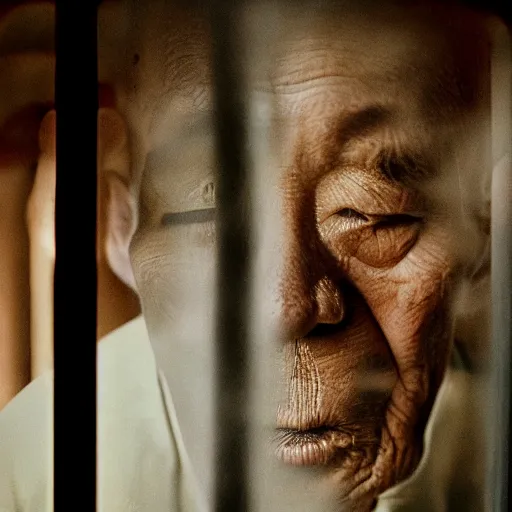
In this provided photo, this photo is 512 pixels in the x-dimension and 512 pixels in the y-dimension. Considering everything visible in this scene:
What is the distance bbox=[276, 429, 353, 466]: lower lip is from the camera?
40.2 inches

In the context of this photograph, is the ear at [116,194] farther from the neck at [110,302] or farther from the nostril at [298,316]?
the nostril at [298,316]

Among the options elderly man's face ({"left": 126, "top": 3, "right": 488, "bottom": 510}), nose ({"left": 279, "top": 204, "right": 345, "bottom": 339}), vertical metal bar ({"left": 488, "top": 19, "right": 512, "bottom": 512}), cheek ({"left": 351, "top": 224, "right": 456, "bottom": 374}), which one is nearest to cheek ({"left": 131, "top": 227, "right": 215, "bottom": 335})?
elderly man's face ({"left": 126, "top": 3, "right": 488, "bottom": 510})

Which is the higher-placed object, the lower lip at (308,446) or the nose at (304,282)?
the nose at (304,282)

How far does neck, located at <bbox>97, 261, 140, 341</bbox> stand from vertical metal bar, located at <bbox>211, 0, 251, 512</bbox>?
0.44 ft

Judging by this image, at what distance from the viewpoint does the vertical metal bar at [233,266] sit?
1013mm

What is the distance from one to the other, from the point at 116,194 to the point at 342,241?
33cm

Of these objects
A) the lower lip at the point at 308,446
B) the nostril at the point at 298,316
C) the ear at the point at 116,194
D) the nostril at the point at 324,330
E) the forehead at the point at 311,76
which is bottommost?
the lower lip at the point at 308,446

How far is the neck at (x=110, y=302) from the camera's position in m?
1.00

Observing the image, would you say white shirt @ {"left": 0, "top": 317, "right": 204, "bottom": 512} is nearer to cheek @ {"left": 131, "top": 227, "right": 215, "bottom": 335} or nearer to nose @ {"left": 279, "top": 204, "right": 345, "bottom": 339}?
cheek @ {"left": 131, "top": 227, "right": 215, "bottom": 335}

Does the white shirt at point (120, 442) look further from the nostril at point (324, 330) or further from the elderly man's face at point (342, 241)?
the nostril at point (324, 330)

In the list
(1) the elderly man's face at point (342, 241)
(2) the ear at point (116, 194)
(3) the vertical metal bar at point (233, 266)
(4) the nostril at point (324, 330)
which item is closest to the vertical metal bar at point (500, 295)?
(1) the elderly man's face at point (342, 241)

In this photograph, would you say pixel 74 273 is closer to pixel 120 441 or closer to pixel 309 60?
pixel 120 441

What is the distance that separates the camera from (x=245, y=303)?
3.33 ft

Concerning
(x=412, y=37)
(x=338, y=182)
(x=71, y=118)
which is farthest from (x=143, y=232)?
(x=412, y=37)
